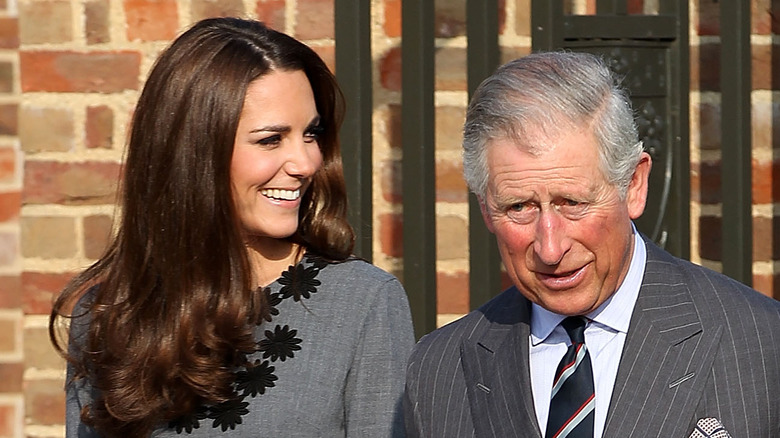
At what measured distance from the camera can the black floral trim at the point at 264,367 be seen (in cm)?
246

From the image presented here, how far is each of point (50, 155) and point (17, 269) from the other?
43 cm

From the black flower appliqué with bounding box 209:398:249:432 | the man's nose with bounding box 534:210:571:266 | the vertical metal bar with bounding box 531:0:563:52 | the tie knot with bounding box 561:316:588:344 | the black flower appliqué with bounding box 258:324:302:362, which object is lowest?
the black flower appliqué with bounding box 209:398:249:432

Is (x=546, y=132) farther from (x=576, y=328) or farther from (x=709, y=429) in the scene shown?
(x=709, y=429)

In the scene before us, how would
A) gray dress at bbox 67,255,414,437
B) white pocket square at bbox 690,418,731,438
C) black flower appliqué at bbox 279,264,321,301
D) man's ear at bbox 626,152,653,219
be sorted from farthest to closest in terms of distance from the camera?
black flower appliqué at bbox 279,264,321,301
gray dress at bbox 67,255,414,437
man's ear at bbox 626,152,653,219
white pocket square at bbox 690,418,731,438

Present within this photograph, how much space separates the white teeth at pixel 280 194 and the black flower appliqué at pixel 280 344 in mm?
252

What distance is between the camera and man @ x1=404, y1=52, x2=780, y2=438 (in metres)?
1.98

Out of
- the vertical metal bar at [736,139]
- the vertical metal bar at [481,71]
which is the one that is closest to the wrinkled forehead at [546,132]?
the vertical metal bar at [481,71]

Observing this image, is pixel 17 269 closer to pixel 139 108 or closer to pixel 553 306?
pixel 139 108

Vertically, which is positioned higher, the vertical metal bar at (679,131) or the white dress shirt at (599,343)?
the vertical metal bar at (679,131)

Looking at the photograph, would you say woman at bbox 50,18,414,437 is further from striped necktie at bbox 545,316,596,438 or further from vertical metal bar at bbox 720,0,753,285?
vertical metal bar at bbox 720,0,753,285

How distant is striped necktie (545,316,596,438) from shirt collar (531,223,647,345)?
34 millimetres

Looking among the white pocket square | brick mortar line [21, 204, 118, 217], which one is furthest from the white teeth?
the white pocket square

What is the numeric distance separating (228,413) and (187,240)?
0.36m

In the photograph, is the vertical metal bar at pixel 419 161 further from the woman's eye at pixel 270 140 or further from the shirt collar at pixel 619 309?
the shirt collar at pixel 619 309
